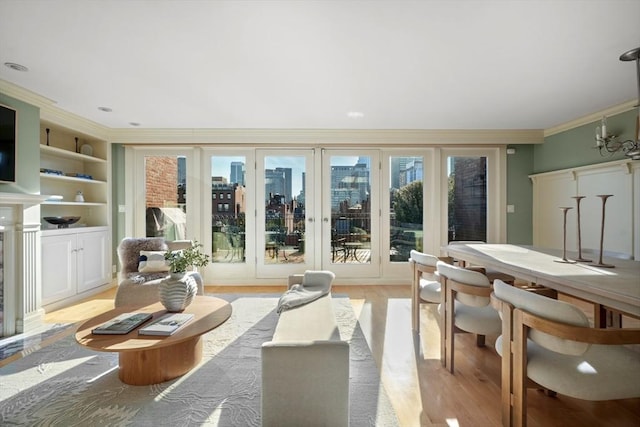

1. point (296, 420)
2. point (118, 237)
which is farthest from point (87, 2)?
point (118, 237)

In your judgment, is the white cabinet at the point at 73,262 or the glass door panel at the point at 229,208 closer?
the white cabinet at the point at 73,262

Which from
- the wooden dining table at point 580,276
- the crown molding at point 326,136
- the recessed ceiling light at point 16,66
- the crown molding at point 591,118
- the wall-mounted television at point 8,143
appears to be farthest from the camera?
the crown molding at point 326,136

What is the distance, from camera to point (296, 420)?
4.75 feet

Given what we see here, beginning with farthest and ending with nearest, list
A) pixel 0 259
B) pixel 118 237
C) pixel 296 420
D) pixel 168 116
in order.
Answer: pixel 118 237 → pixel 168 116 → pixel 0 259 → pixel 296 420

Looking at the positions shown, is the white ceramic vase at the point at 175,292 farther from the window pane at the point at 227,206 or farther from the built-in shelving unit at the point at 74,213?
the window pane at the point at 227,206

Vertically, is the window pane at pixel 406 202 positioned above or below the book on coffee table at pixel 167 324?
above

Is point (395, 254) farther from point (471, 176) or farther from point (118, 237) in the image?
point (118, 237)

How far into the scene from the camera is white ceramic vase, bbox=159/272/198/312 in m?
2.21

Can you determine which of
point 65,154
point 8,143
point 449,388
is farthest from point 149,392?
point 65,154

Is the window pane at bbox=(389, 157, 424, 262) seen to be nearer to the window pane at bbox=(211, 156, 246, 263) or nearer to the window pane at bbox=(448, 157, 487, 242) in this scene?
the window pane at bbox=(448, 157, 487, 242)

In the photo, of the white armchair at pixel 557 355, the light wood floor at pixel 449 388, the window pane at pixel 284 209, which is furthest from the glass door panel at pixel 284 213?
the white armchair at pixel 557 355

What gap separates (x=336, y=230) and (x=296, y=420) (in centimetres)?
339

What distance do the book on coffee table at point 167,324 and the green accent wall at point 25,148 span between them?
2258mm

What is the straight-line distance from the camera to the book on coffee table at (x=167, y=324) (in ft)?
6.02
